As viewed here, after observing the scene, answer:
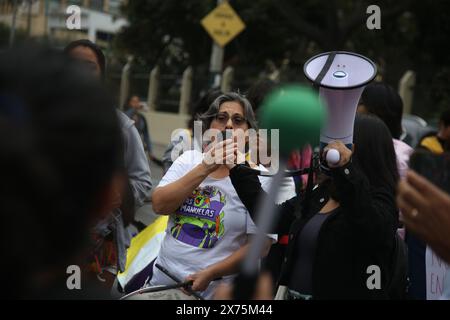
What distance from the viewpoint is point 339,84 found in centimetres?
229

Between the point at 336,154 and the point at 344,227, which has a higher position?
the point at 336,154

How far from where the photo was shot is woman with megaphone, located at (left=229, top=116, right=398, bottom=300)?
234cm

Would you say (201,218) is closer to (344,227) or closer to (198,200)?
(198,200)

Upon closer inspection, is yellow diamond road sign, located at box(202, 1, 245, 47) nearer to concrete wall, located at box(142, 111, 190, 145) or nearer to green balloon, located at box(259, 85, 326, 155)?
concrete wall, located at box(142, 111, 190, 145)

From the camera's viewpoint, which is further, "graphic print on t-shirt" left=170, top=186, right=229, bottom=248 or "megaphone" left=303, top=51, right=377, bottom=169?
"graphic print on t-shirt" left=170, top=186, right=229, bottom=248

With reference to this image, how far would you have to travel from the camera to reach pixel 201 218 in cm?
275

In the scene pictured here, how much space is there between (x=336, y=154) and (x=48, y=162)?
4.83ft

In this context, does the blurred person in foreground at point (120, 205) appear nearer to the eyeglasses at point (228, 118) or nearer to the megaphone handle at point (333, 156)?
the eyeglasses at point (228, 118)

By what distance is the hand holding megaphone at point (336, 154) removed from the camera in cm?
228

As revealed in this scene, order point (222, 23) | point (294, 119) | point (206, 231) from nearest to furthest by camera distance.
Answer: point (294, 119), point (206, 231), point (222, 23)

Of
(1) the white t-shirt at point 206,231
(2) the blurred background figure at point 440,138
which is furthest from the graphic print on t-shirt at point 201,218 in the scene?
(2) the blurred background figure at point 440,138

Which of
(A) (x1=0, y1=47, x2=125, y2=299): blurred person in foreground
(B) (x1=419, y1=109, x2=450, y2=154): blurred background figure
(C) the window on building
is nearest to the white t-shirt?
(A) (x1=0, y1=47, x2=125, y2=299): blurred person in foreground

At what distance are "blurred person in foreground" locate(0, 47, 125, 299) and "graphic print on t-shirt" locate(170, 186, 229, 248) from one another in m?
1.68


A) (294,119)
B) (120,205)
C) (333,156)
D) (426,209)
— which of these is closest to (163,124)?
(120,205)
